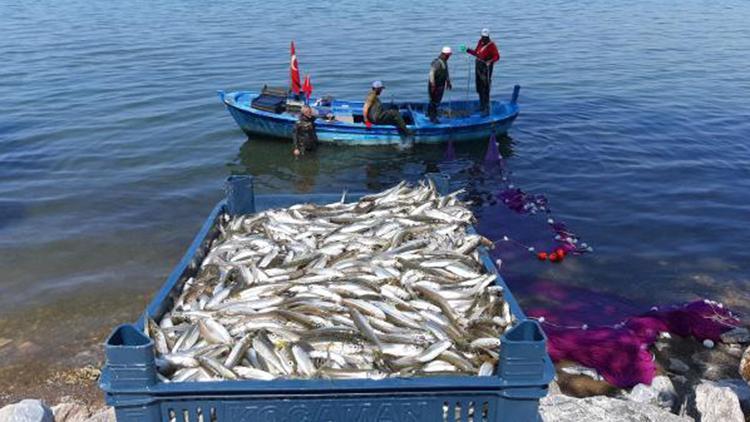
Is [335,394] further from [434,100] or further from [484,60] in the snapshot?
[484,60]

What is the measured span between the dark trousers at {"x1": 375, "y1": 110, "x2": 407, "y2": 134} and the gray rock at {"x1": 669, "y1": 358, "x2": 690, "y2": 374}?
10.7 meters

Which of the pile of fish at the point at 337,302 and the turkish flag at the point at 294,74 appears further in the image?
the turkish flag at the point at 294,74

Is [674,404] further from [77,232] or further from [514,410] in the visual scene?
[77,232]

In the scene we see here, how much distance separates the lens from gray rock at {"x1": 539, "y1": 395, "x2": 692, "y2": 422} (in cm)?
548

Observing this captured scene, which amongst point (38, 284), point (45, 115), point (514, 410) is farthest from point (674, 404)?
point (45, 115)

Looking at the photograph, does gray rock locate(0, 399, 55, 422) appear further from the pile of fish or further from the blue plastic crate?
the blue plastic crate

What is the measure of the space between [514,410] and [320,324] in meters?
1.90

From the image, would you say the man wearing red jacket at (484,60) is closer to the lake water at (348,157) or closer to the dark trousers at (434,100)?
the dark trousers at (434,100)

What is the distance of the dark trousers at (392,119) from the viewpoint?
1762 cm

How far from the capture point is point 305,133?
17625 millimetres

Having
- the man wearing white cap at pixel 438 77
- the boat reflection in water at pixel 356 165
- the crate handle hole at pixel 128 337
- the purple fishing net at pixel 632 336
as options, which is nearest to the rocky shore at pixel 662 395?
the purple fishing net at pixel 632 336

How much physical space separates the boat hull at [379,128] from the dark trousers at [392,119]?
17 cm

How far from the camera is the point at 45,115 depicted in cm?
2241

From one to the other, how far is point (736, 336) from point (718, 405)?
3.04m
